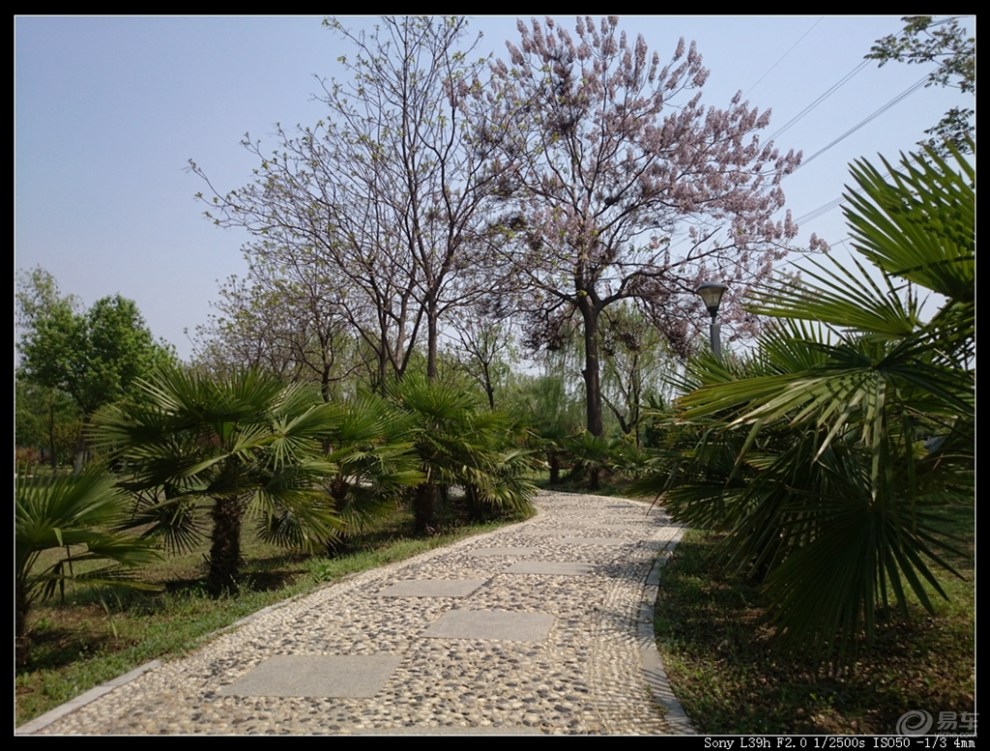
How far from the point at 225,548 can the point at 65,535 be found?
270cm

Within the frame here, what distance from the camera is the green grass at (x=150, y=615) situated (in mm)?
4598

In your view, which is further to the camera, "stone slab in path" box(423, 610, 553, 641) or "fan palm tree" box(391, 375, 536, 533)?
"fan palm tree" box(391, 375, 536, 533)

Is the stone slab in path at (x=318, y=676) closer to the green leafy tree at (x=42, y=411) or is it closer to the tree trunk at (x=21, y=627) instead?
the tree trunk at (x=21, y=627)

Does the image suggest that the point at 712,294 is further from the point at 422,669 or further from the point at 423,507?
the point at 422,669

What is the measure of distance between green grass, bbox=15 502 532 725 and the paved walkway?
26 centimetres

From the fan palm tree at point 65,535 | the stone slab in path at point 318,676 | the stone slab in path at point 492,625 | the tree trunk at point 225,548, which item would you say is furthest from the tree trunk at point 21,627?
the stone slab in path at point 492,625

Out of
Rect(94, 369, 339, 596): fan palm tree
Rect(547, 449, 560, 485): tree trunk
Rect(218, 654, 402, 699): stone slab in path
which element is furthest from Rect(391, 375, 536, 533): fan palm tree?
Rect(547, 449, 560, 485): tree trunk

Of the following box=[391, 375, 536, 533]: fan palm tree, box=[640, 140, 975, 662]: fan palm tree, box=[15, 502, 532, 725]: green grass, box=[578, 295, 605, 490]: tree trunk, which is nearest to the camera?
box=[640, 140, 975, 662]: fan palm tree

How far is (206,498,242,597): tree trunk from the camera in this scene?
714cm

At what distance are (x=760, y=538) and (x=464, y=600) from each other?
3037 mm

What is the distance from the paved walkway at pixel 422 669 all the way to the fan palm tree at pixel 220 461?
1019mm

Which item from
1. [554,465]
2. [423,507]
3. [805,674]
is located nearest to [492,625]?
[805,674]

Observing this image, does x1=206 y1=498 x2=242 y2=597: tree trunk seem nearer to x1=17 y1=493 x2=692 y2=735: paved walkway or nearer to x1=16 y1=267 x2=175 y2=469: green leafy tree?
x1=17 y1=493 x2=692 y2=735: paved walkway
